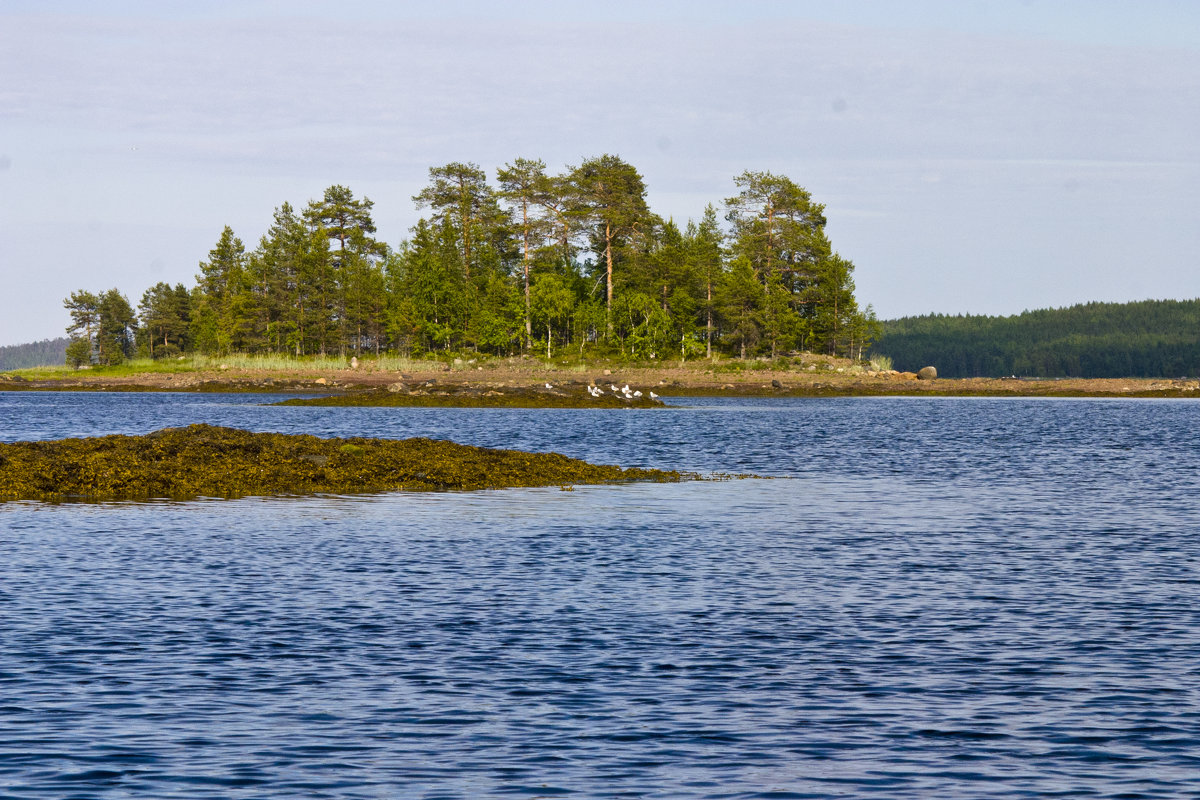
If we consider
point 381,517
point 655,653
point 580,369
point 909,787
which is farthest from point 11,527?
point 580,369

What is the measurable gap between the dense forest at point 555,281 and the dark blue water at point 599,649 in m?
101

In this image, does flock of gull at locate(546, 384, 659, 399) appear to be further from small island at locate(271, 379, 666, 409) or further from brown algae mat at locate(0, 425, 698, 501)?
brown algae mat at locate(0, 425, 698, 501)

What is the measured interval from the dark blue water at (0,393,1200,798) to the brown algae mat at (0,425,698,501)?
10.7ft

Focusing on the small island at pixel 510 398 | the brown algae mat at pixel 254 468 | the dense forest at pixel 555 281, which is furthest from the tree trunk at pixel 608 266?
the brown algae mat at pixel 254 468

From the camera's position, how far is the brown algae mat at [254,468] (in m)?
34.2

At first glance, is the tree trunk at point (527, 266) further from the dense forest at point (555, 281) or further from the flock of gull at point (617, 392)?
the flock of gull at point (617, 392)

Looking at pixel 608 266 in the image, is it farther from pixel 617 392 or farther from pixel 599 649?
pixel 599 649

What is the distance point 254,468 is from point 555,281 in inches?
3831

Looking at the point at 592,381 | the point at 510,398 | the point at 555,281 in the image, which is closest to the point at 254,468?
the point at 510,398

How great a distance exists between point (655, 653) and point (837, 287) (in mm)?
125872

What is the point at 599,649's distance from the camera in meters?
15.2

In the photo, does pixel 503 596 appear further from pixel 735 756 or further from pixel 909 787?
pixel 909 787

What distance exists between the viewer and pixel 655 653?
15.1 meters

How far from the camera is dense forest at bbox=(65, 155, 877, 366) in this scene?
134250 mm
